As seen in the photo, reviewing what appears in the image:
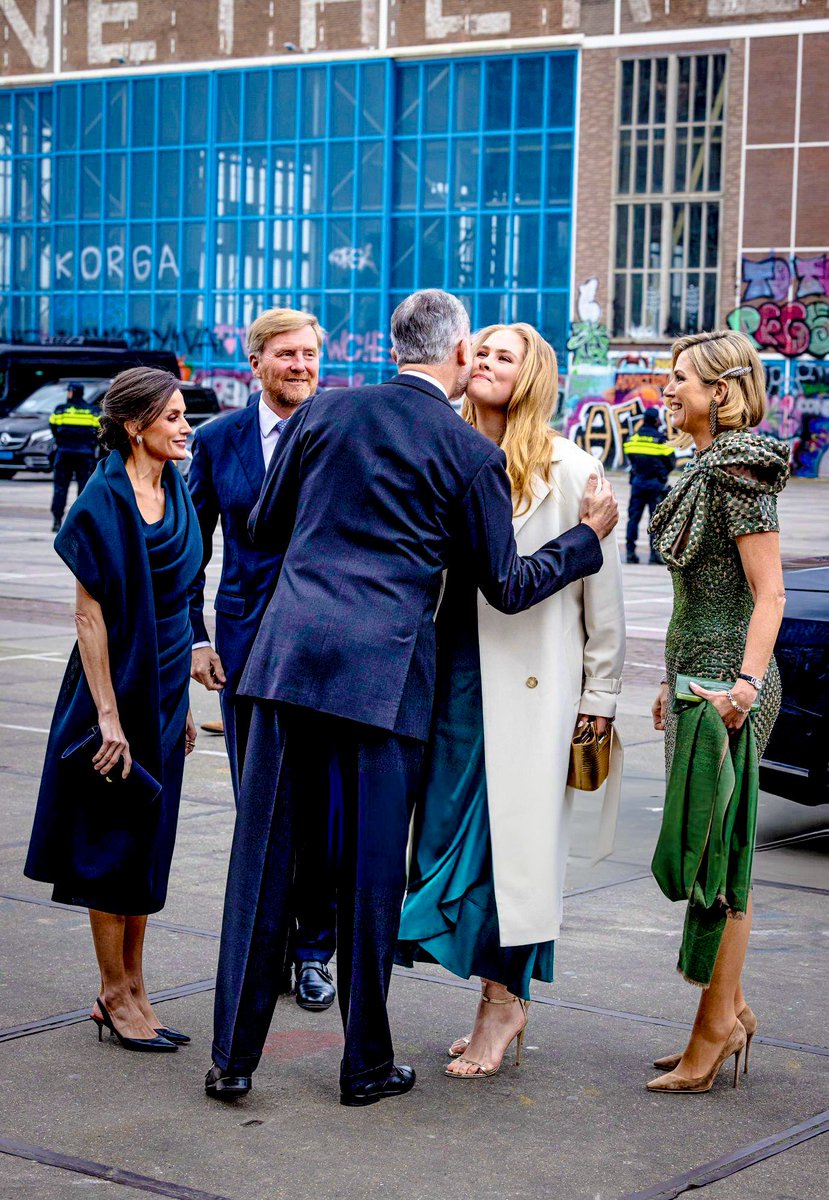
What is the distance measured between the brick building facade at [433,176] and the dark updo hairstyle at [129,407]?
3758 cm

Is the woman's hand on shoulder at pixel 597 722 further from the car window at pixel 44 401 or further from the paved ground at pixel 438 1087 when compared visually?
the car window at pixel 44 401

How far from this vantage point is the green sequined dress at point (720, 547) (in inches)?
162

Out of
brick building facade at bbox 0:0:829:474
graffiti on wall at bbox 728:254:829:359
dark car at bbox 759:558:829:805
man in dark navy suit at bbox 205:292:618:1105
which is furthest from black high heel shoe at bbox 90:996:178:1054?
brick building facade at bbox 0:0:829:474

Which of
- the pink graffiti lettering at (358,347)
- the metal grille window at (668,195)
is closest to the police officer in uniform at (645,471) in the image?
the metal grille window at (668,195)

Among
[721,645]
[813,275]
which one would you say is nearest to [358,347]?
[813,275]

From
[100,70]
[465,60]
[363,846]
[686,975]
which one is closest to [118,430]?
[363,846]

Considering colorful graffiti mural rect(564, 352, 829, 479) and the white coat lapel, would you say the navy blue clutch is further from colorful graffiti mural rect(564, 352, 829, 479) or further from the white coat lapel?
colorful graffiti mural rect(564, 352, 829, 479)

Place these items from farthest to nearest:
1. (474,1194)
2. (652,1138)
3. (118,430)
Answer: (118,430), (652,1138), (474,1194)

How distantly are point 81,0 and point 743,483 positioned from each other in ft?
161

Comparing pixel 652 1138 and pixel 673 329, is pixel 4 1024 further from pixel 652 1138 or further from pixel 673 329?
pixel 673 329

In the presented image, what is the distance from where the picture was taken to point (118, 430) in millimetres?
4469

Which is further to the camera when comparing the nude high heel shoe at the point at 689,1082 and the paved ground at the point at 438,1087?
the nude high heel shoe at the point at 689,1082

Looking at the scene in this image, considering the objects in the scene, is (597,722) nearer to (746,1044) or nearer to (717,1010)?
(717,1010)

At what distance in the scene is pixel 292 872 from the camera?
4.04 meters
